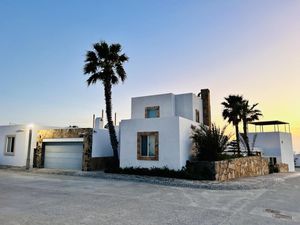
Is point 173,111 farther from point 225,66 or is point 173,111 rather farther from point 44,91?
point 44,91

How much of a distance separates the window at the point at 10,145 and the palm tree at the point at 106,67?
10524 millimetres

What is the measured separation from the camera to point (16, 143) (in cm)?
2108

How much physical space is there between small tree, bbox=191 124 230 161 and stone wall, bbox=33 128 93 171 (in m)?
8.14

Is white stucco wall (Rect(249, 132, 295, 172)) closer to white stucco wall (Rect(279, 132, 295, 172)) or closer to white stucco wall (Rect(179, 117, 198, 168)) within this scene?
white stucco wall (Rect(279, 132, 295, 172))

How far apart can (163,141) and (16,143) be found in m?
14.9

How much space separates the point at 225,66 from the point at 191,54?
8.27ft

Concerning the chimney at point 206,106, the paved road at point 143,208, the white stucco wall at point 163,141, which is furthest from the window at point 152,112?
the paved road at point 143,208

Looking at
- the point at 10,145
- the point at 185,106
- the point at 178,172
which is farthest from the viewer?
the point at 10,145

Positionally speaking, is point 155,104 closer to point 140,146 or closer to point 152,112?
point 152,112

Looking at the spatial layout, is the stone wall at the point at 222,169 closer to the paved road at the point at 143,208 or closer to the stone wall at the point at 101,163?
the paved road at the point at 143,208

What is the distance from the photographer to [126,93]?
22.8 m

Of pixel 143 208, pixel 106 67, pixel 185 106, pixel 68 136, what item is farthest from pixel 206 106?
pixel 143 208

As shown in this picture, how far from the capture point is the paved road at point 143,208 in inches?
225

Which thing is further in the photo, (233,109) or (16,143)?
(233,109)
